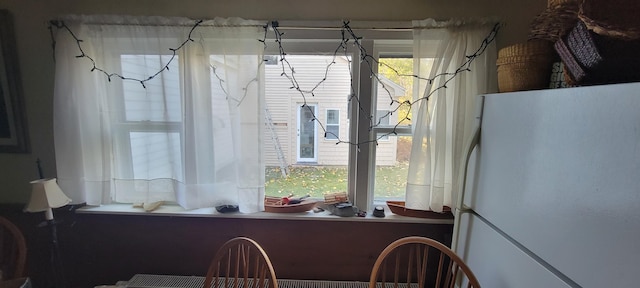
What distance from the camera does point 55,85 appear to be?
136 cm

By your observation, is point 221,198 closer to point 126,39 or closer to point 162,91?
point 162,91

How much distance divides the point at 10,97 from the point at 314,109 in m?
1.66

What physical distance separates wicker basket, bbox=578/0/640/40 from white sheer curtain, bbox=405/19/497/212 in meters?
0.61

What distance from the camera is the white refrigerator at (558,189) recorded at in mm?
542

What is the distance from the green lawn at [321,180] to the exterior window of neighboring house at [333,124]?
0.65ft

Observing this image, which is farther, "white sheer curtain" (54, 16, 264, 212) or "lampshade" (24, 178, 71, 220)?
"white sheer curtain" (54, 16, 264, 212)

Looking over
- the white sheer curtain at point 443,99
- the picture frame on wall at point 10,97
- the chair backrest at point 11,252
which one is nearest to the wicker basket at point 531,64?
the white sheer curtain at point 443,99

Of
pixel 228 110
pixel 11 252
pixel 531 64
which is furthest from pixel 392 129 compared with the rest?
pixel 11 252

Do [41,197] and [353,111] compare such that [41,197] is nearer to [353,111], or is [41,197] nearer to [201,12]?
[201,12]

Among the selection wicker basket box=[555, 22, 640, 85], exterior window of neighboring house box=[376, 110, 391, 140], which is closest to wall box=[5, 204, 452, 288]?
exterior window of neighboring house box=[376, 110, 391, 140]

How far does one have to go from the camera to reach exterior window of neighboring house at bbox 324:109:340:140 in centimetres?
148

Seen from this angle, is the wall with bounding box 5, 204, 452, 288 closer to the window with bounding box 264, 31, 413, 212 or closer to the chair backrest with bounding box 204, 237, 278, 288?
the window with bounding box 264, 31, 413, 212

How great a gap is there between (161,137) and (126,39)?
0.54 metres

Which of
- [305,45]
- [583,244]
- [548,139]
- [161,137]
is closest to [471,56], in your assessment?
[548,139]
